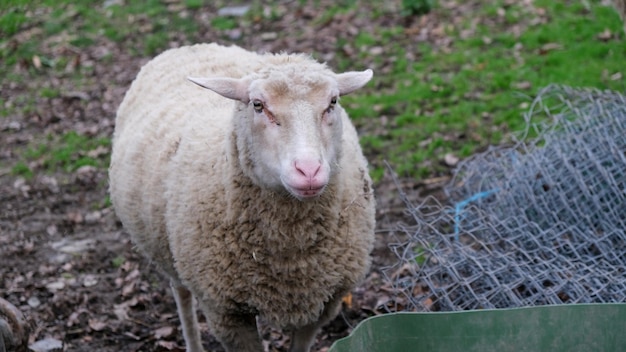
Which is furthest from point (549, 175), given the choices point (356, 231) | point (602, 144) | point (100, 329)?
point (100, 329)

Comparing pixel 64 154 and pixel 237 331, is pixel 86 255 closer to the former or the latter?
pixel 64 154

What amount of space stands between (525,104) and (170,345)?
406 cm

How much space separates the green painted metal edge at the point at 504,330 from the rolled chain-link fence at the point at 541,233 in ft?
3.38

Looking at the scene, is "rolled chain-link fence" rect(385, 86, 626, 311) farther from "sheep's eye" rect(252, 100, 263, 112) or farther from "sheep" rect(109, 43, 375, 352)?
"sheep's eye" rect(252, 100, 263, 112)

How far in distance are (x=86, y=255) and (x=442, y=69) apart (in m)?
4.28

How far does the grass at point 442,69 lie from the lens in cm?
698

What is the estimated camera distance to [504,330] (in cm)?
292

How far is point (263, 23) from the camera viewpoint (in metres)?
10.4

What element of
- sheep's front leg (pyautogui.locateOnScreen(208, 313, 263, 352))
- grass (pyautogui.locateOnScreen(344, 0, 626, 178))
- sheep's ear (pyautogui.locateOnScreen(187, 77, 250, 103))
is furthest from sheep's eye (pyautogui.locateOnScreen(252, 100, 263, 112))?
grass (pyautogui.locateOnScreen(344, 0, 626, 178))

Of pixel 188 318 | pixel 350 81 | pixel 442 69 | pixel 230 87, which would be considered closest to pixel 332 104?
pixel 350 81

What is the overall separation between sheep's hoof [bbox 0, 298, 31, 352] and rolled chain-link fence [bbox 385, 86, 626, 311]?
1.98 meters

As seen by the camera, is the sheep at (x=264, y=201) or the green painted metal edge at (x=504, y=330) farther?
the sheep at (x=264, y=201)

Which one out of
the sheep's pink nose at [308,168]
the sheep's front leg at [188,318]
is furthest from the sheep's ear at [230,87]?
the sheep's front leg at [188,318]

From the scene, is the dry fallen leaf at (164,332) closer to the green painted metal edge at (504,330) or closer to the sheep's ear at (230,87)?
the sheep's ear at (230,87)
